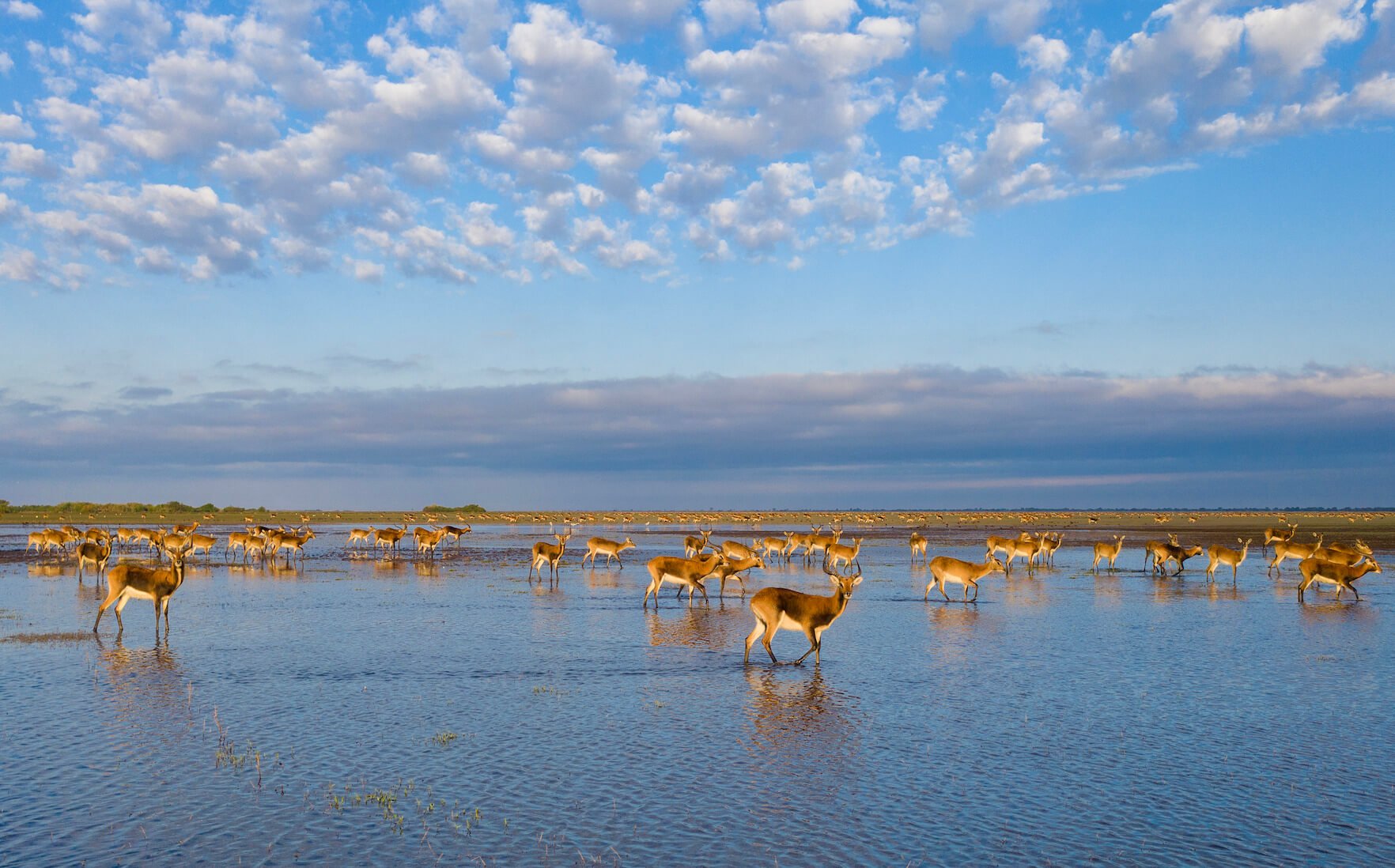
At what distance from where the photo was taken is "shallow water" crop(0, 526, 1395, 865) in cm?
743

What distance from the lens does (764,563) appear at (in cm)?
3534

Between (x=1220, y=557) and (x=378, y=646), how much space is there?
2800cm

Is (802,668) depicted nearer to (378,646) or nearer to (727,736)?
(727,736)

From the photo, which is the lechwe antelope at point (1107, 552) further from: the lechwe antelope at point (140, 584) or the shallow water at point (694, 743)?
the lechwe antelope at point (140, 584)

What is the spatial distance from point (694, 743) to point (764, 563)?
2533cm

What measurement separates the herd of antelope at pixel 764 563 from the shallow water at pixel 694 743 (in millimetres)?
917

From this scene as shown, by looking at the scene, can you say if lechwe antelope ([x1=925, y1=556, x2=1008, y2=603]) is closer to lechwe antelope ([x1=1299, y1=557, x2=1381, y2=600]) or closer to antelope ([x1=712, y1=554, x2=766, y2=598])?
antelope ([x1=712, y1=554, x2=766, y2=598])

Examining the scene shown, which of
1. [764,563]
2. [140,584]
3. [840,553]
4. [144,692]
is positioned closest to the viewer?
[144,692]

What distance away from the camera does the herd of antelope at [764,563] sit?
15.0 meters

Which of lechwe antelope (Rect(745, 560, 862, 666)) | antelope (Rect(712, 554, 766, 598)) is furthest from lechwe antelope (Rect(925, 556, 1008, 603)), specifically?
lechwe antelope (Rect(745, 560, 862, 666))

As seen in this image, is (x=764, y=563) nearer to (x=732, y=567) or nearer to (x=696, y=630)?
(x=732, y=567)

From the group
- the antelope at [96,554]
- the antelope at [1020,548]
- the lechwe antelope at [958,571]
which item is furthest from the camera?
the antelope at [1020,548]

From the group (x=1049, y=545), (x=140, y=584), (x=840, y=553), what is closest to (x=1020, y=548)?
(x=1049, y=545)

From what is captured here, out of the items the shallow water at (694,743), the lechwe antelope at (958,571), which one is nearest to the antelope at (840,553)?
the lechwe antelope at (958,571)
